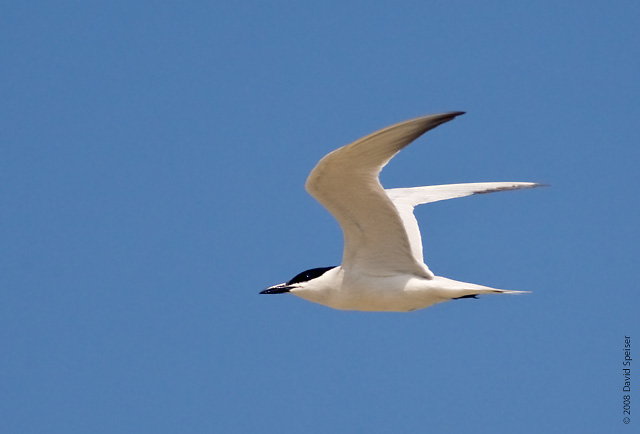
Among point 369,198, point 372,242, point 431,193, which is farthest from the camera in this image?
point 431,193

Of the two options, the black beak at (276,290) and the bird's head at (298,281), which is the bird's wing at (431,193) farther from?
the black beak at (276,290)

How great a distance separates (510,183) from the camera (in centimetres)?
1105

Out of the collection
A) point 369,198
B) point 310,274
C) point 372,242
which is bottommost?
point 310,274

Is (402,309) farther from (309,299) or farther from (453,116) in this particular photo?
(453,116)

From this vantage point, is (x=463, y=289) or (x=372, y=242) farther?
(x=372, y=242)

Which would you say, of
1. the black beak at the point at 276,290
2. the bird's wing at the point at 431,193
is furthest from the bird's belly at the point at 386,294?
the bird's wing at the point at 431,193

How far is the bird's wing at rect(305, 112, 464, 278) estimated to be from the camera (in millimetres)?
7648

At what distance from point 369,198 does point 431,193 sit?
9.18ft

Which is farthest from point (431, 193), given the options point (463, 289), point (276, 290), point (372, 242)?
point (463, 289)

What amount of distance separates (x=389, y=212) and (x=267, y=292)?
2.07 meters

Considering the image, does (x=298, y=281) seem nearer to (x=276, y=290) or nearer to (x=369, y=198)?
(x=276, y=290)

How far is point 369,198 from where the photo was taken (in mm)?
8625

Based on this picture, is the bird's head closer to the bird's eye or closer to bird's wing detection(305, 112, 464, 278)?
the bird's eye

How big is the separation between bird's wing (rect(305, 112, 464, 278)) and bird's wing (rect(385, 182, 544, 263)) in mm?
1059
